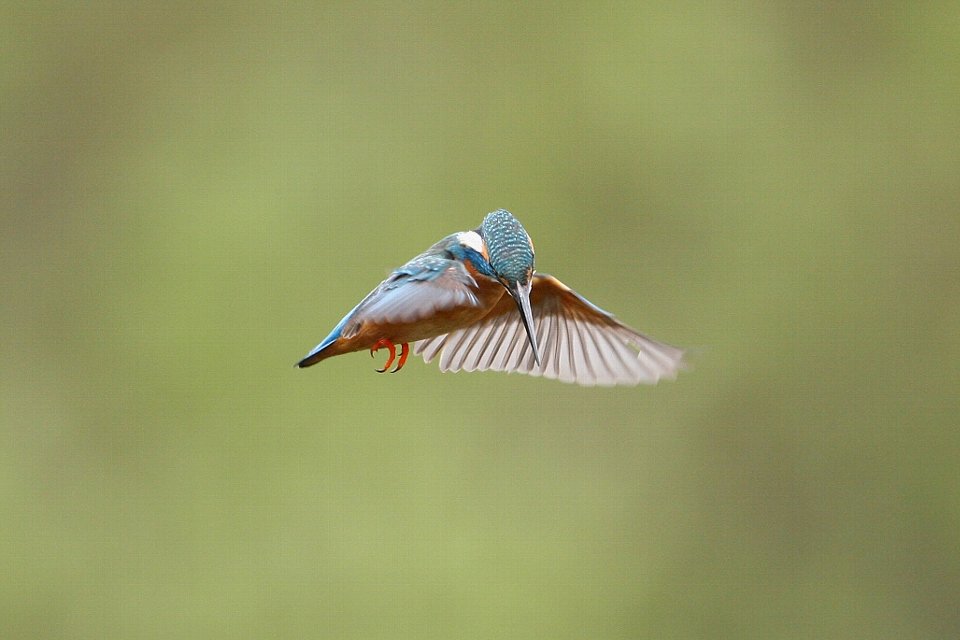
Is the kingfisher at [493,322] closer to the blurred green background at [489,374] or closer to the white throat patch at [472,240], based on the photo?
the white throat patch at [472,240]

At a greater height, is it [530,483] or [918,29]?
[918,29]

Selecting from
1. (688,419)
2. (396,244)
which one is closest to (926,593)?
(688,419)

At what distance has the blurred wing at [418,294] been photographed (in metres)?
1.90

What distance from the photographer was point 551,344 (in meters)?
2.81

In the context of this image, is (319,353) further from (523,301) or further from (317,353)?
(523,301)

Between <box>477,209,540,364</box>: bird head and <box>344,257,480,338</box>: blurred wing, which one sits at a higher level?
<box>477,209,540,364</box>: bird head

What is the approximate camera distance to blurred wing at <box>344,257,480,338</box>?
74.7 inches

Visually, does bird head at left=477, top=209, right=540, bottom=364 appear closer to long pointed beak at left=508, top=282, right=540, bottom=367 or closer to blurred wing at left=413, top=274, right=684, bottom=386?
long pointed beak at left=508, top=282, right=540, bottom=367

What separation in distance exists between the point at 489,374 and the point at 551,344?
4666mm

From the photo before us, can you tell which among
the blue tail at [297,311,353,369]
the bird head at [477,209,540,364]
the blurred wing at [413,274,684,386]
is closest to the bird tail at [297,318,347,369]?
the blue tail at [297,311,353,369]

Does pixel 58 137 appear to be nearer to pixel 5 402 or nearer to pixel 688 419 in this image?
pixel 5 402

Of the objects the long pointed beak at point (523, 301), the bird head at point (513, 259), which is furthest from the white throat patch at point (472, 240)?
the long pointed beak at point (523, 301)

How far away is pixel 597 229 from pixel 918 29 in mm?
2766

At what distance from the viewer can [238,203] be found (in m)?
7.73
